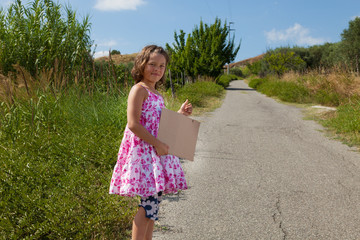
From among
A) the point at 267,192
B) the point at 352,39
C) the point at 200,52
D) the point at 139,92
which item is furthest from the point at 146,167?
→ the point at 352,39

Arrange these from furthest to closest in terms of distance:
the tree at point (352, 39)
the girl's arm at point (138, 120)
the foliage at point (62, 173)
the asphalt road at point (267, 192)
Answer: the tree at point (352, 39) → the asphalt road at point (267, 192) → the foliage at point (62, 173) → the girl's arm at point (138, 120)

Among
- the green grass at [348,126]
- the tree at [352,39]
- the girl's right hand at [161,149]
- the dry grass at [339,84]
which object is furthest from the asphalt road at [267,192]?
the tree at [352,39]

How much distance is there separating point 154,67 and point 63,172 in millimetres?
2062

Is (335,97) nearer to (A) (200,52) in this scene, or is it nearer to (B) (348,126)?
(B) (348,126)

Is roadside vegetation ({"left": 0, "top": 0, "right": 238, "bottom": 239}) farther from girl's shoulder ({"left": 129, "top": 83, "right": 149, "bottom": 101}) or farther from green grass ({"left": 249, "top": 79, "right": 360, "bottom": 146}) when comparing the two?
green grass ({"left": 249, "top": 79, "right": 360, "bottom": 146})

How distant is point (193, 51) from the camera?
24.3 metres

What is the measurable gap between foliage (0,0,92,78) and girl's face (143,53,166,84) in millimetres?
4399

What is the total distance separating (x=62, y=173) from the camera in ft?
11.5

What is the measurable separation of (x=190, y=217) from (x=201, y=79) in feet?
66.8

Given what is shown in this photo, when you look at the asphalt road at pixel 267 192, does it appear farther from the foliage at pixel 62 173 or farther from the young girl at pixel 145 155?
the young girl at pixel 145 155

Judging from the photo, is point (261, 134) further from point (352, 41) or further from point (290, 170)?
point (352, 41)

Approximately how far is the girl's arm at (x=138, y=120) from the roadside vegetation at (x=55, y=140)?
0.99m

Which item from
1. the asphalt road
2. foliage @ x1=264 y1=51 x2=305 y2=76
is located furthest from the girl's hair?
foliage @ x1=264 y1=51 x2=305 y2=76

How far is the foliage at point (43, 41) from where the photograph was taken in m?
6.43
